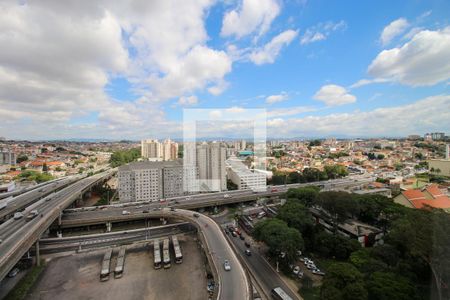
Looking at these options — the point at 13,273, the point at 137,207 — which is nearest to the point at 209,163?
the point at 137,207

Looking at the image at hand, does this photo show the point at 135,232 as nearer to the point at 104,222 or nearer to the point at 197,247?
the point at 104,222

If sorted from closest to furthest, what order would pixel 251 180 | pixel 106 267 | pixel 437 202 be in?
pixel 106 267 < pixel 437 202 < pixel 251 180

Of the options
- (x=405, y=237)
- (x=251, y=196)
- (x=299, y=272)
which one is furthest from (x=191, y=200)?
(x=405, y=237)

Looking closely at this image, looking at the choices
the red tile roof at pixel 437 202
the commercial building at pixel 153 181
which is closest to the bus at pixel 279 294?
the red tile roof at pixel 437 202

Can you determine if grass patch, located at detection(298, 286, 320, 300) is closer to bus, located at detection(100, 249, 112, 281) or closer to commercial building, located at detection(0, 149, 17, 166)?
bus, located at detection(100, 249, 112, 281)

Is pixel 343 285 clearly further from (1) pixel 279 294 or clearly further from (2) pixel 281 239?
(2) pixel 281 239

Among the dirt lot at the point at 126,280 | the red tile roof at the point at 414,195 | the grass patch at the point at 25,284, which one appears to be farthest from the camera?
the red tile roof at the point at 414,195

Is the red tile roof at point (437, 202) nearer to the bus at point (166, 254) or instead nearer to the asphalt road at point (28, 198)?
the bus at point (166, 254)
